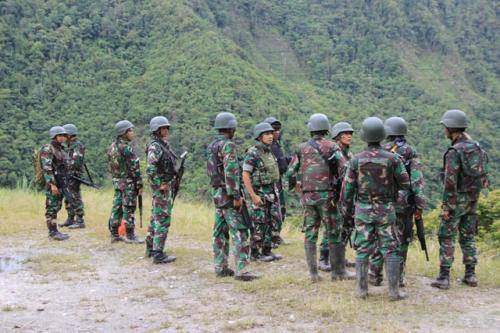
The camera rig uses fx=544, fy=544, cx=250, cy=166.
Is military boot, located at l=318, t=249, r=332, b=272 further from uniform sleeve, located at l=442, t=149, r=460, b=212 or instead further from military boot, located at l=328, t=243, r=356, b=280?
uniform sleeve, located at l=442, t=149, r=460, b=212

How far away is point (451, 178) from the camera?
576cm

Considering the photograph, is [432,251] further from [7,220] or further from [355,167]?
[7,220]

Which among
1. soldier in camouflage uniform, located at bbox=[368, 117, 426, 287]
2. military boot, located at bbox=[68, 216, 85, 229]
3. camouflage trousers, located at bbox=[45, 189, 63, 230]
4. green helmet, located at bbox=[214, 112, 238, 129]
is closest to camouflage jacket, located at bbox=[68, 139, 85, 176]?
military boot, located at bbox=[68, 216, 85, 229]

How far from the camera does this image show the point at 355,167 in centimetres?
545

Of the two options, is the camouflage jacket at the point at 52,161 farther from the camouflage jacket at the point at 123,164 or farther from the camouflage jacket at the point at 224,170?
the camouflage jacket at the point at 224,170

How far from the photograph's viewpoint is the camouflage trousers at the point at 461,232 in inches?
231

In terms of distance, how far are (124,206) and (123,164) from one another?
26.6 inches

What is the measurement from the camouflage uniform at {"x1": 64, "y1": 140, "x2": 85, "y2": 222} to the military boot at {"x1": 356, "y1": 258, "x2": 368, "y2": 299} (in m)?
6.36

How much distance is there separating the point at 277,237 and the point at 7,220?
6012 mm

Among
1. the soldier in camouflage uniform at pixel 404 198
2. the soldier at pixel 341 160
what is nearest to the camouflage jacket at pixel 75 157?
the soldier at pixel 341 160

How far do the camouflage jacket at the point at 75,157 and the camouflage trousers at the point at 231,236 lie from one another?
464cm

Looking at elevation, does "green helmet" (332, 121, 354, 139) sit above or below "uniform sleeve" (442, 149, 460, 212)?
above

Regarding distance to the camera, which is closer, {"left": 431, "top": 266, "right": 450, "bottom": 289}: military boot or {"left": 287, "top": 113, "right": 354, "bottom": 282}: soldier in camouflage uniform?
{"left": 431, "top": 266, "right": 450, "bottom": 289}: military boot

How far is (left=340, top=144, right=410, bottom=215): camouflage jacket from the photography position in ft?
17.5
